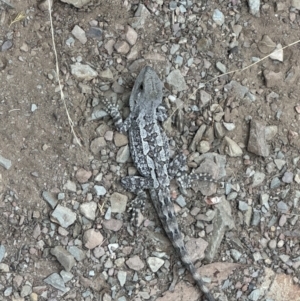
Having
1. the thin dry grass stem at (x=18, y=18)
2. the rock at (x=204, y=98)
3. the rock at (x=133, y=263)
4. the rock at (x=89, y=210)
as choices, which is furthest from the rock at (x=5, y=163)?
the rock at (x=204, y=98)

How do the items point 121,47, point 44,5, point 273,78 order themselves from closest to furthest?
1. point 44,5
2. point 121,47
3. point 273,78

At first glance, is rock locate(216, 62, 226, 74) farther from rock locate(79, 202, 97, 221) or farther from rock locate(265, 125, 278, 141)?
rock locate(79, 202, 97, 221)

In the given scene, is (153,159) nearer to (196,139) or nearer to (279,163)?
(196,139)

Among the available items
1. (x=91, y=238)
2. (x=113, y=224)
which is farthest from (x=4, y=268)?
(x=113, y=224)

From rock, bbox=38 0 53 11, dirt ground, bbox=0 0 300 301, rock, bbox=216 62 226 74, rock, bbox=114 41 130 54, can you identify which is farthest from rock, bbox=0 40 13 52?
rock, bbox=216 62 226 74

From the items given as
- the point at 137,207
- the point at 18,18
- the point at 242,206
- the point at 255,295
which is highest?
the point at 18,18

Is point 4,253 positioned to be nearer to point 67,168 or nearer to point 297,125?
point 67,168
